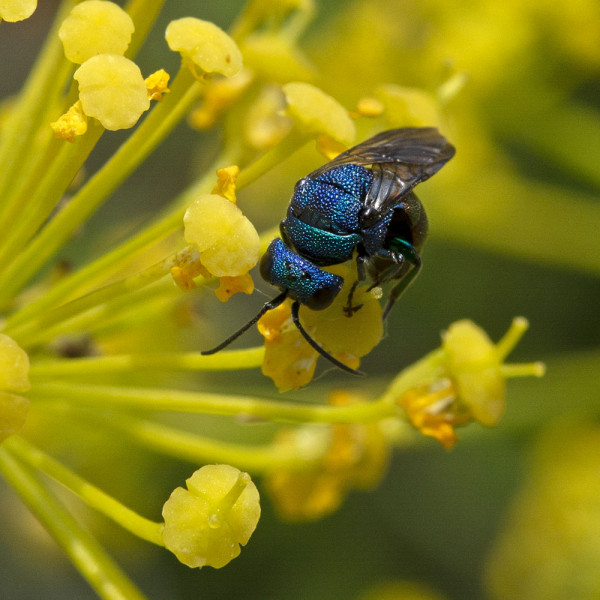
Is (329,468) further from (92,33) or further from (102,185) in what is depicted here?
(92,33)

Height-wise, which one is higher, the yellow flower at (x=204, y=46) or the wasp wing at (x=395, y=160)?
the yellow flower at (x=204, y=46)

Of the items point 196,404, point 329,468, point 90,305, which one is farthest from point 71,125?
point 329,468

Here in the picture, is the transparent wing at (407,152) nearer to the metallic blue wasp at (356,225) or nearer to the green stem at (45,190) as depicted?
the metallic blue wasp at (356,225)

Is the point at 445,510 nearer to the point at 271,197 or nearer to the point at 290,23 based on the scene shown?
the point at 271,197

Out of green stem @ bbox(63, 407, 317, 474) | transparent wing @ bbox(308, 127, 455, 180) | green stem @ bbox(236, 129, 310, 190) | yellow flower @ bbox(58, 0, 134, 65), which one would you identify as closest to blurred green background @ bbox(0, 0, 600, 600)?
green stem @ bbox(63, 407, 317, 474)

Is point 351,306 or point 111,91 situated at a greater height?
Answer: point 111,91

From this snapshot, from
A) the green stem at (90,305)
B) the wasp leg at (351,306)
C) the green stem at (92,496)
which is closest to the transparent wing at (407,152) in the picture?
the wasp leg at (351,306)

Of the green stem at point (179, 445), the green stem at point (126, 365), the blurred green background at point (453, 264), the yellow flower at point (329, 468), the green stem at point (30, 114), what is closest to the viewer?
the green stem at point (126, 365)
